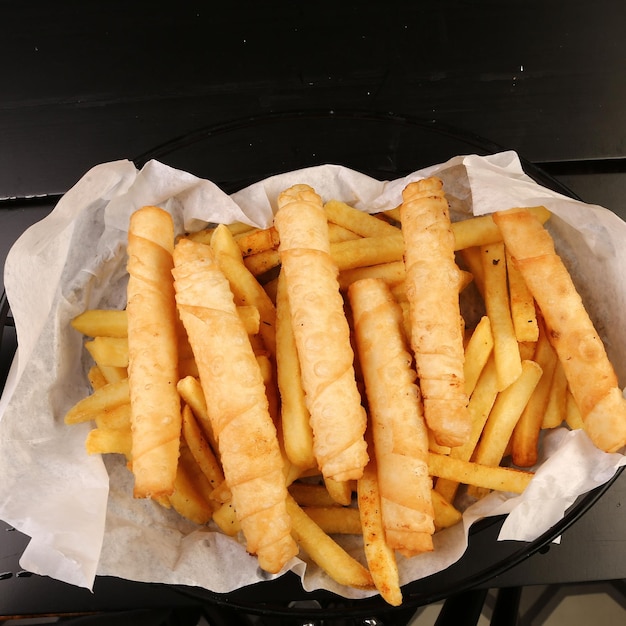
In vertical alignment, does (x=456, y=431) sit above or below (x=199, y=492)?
above

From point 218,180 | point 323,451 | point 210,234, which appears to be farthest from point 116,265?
point 323,451

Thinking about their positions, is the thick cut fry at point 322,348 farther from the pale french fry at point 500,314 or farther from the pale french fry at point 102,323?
the pale french fry at point 102,323

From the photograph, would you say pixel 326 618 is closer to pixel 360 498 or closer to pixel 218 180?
pixel 360 498

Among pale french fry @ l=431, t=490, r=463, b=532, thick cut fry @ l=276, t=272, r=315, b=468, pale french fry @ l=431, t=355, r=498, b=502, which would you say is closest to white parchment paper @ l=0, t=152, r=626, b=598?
pale french fry @ l=431, t=490, r=463, b=532

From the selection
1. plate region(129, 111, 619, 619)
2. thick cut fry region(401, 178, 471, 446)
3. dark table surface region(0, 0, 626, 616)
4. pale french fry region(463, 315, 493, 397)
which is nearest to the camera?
thick cut fry region(401, 178, 471, 446)

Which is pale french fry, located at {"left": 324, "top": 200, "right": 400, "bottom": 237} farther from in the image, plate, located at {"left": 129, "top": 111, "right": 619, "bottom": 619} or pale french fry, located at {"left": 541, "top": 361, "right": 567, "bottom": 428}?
pale french fry, located at {"left": 541, "top": 361, "right": 567, "bottom": 428}
